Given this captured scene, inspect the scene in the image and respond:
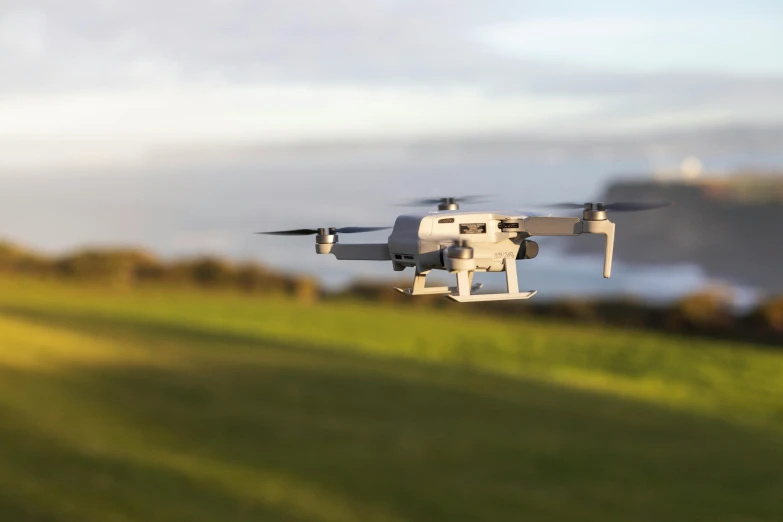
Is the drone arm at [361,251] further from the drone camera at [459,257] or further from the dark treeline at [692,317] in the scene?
the dark treeline at [692,317]

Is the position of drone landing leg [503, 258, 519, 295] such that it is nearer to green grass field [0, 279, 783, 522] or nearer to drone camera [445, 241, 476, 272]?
drone camera [445, 241, 476, 272]

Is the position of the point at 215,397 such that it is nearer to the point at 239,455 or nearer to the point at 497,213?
the point at 239,455

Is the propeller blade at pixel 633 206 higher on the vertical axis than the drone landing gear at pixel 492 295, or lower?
higher

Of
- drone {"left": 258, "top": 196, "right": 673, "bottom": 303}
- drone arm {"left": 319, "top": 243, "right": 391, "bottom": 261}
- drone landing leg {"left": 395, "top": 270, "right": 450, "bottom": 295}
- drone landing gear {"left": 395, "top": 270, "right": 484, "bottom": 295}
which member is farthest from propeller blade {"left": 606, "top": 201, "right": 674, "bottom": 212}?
drone arm {"left": 319, "top": 243, "right": 391, "bottom": 261}

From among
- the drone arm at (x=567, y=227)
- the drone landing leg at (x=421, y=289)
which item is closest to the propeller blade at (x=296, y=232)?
the drone landing leg at (x=421, y=289)

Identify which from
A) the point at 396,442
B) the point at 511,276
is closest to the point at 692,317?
the point at 396,442

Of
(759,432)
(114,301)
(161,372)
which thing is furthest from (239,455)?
(759,432)

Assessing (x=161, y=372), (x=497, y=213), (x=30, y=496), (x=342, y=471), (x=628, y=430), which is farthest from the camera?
(x=161, y=372)
